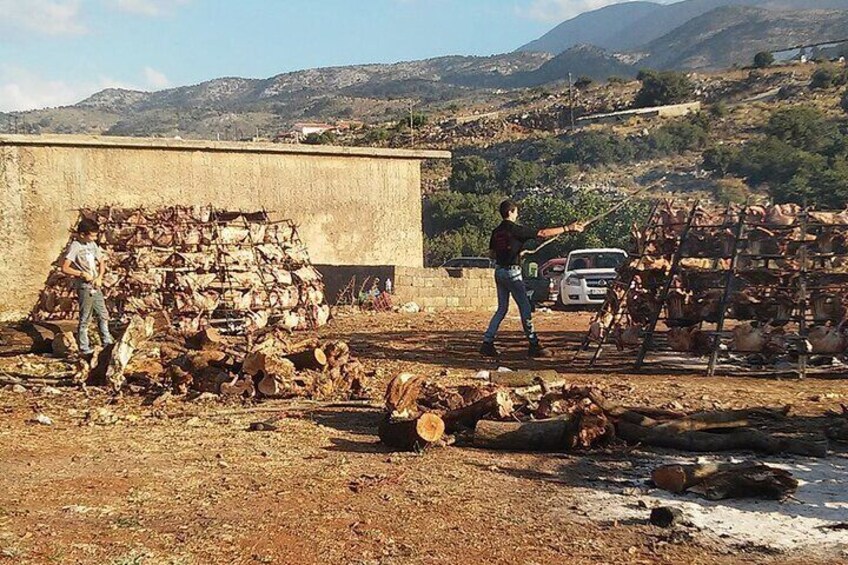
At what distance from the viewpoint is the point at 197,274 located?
17422mm

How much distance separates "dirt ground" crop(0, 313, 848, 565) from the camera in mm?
5375

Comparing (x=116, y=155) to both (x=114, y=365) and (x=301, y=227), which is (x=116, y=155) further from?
(x=114, y=365)

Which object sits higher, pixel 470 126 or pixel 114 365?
pixel 470 126

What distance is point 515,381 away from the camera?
10156 mm

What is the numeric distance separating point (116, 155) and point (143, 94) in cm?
16971

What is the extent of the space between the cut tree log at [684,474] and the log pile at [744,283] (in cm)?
578

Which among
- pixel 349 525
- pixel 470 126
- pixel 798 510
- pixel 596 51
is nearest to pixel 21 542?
pixel 349 525

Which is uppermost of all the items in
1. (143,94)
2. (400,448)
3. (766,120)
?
(143,94)

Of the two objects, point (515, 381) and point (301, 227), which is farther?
point (301, 227)

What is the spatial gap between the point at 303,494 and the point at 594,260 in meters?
20.1

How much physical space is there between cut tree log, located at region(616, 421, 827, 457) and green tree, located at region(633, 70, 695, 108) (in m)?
61.0

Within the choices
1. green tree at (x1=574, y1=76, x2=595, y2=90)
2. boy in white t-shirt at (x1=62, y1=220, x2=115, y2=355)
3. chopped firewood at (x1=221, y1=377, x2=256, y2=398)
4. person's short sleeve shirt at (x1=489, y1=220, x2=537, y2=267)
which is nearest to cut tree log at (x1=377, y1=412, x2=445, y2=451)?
chopped firewood at (x1=221, y1=377, x2=256, y2=398)

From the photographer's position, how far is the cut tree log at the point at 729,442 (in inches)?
296

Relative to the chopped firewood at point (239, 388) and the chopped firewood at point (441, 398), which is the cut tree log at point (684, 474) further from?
the chopped firewood at point (239, 388)
